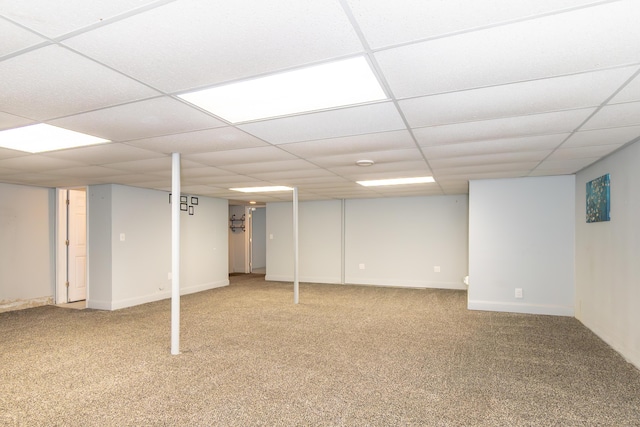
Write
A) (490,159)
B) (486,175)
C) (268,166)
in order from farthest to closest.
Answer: (486,175) → (268,166) → (490,159)

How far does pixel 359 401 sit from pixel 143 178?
14.9 ft

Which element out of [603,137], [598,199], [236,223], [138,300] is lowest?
[138,300]

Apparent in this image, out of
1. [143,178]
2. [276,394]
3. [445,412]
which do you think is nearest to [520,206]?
[445,412]

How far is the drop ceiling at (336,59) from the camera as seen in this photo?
1425 millimetres

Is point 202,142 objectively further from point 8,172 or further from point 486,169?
point 486,169

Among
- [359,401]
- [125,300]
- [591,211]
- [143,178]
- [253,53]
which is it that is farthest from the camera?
[125,300]

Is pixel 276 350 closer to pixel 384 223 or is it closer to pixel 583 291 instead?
pixel 583 291

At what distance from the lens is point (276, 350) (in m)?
3.89

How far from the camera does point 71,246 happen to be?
677 cm

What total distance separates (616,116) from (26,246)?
315 inches

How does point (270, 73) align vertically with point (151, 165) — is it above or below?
above

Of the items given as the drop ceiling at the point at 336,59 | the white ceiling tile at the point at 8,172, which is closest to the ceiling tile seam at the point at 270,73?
the drop ceiling at the point at 336,59

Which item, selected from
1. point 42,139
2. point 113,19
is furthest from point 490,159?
point 42,139

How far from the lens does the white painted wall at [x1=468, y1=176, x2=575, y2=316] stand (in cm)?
549
